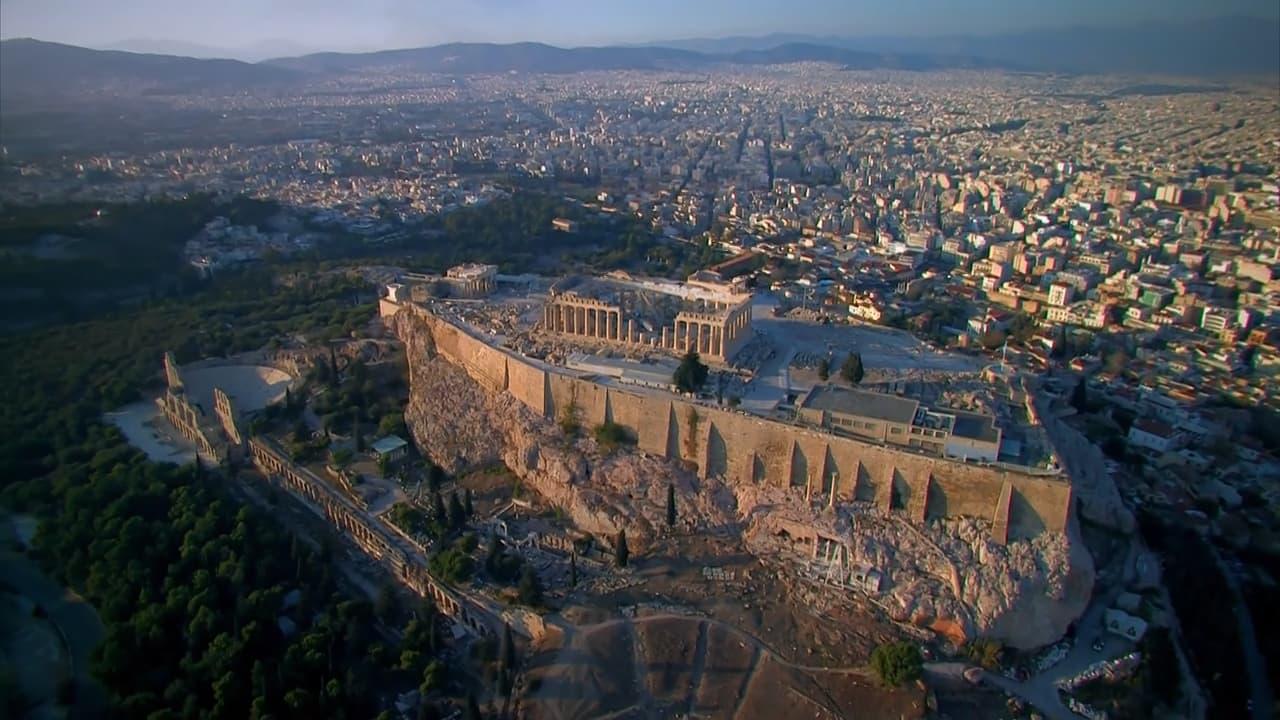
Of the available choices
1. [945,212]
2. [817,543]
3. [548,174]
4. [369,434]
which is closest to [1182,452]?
[817,543]

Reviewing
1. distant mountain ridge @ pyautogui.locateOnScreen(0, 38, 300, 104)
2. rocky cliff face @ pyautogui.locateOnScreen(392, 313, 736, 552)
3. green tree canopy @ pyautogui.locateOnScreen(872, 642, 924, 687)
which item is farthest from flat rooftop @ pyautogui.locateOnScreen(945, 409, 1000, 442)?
distant mountain ridge @ pyautogui.locateOnScreen(0, 38, 300, 104)

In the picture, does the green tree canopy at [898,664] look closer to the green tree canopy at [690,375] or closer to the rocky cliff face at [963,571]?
the rocky cliff face at [963,571]

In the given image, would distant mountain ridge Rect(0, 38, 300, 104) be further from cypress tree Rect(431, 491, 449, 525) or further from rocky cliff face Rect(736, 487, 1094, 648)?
rocky cliff face Rect(736, 487, 1094, 648)

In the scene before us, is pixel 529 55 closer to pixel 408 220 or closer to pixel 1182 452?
pixel 408 220

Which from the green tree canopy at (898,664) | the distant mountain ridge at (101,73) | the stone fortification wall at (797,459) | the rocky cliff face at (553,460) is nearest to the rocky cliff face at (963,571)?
the stone fortification wall at (797,459)

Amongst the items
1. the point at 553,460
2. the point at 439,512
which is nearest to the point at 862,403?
the point at 553,460

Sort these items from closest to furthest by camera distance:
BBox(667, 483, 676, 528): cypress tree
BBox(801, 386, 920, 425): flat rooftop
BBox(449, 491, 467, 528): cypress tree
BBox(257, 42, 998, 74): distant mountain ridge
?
1. BBox(801, 386, 920, 425): flat rooftop
2. BBox(667, 483, 676, 528): cypress tree
3. BBox(449, 491, 467, 528): cypress tree
4. BBox(257, 42, 998, 74): distant mountain ridge

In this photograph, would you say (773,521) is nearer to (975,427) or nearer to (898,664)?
(898,664)
